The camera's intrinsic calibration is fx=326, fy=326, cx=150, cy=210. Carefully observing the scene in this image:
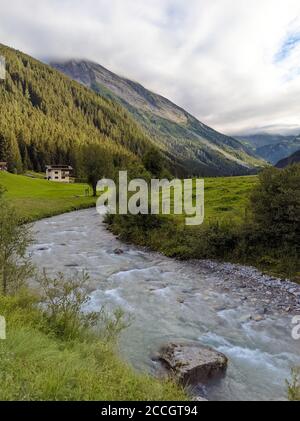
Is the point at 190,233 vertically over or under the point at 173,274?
over

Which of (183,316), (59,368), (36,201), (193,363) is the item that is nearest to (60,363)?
(59,368)

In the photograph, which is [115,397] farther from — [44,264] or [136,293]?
[44,264]

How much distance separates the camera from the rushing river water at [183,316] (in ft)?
39.0

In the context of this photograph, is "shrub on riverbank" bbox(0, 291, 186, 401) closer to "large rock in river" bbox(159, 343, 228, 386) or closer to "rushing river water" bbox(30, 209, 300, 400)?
"large rock in river" bbox(159, 343, 228, 386)

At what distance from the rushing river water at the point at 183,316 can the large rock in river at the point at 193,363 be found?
0.40 metres

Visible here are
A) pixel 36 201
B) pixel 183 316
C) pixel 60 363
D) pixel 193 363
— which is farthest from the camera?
pixel 36 201

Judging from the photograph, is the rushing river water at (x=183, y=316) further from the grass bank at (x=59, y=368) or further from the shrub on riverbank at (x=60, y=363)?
the grass bank at (x=59, y=368)

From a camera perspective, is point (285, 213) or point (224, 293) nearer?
point (224, 293)

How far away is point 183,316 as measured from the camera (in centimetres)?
1658

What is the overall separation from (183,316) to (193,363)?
521 cm

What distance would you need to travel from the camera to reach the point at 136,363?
1188cm

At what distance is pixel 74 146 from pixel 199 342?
15149 centimetres

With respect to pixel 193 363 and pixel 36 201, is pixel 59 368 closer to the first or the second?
pixel 193 363

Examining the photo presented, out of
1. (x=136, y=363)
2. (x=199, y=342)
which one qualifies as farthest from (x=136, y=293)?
(x=136, y=363)
